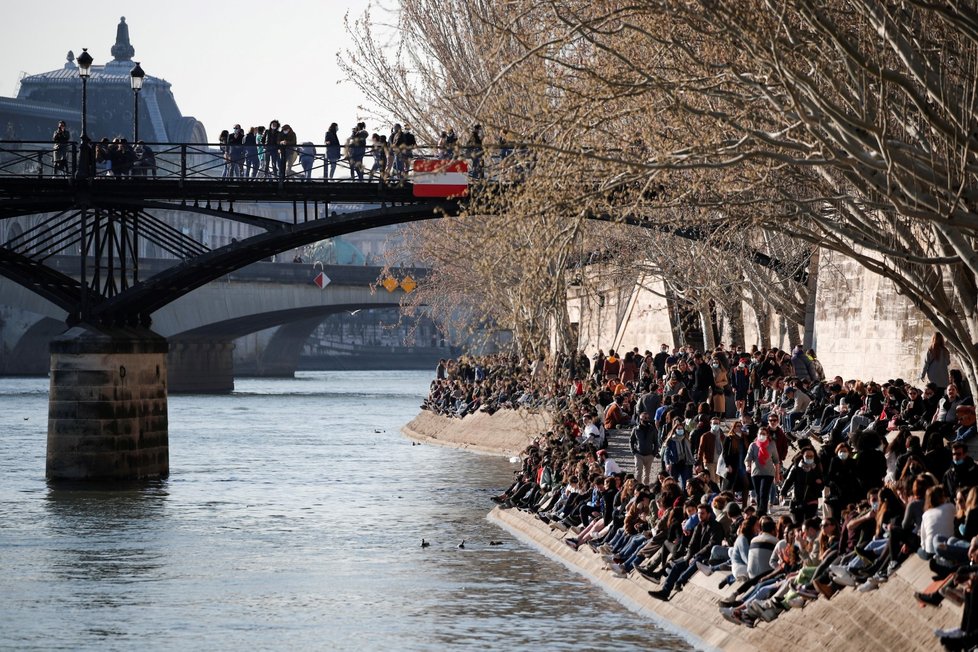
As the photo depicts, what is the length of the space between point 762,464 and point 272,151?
17.2 metres

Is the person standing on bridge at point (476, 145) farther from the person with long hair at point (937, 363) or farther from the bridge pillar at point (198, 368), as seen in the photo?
the bridge pillar at point (198, 368)

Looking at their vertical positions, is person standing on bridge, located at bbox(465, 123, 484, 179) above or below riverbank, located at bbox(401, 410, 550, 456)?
above

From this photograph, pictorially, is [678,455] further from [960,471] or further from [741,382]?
[960,471]

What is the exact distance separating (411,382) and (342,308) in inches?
1003

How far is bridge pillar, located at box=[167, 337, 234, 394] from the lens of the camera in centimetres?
9150

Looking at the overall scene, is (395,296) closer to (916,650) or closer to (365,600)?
(365,600)

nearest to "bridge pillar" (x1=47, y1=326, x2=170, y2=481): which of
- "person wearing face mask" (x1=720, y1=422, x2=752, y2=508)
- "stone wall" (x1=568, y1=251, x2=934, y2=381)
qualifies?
"stone wall" (x1=568, y1=251, x2=934, y2=381)

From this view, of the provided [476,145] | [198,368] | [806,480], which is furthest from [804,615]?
[198,368]

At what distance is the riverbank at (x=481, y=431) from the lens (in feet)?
155

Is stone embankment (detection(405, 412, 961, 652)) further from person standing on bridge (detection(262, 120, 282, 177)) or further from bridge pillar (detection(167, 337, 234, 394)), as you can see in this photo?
bridge pillar (detection(167, 337, 234, 394))

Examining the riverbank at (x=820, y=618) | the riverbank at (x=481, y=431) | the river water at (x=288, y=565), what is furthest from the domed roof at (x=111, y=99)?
the riverbank at (x=820, y=618)

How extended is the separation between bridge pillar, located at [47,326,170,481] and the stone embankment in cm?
1463

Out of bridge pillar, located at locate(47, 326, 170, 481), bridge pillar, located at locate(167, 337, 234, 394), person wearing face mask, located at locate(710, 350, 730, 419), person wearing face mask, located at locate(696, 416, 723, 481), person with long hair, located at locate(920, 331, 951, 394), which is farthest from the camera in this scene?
bridge pillar, located at locate(167, 337, 234, 394)

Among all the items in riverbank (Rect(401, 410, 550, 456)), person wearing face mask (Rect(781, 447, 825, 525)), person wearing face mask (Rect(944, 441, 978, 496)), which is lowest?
riverbank (Rect(401, 410, 550, 456))
